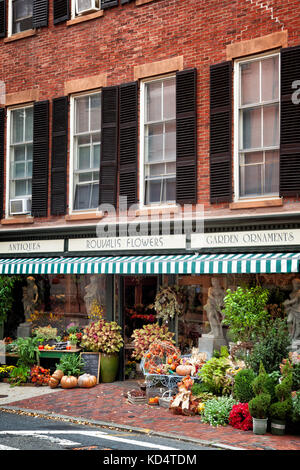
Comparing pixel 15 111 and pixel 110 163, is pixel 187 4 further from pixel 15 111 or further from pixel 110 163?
pixel 15 111

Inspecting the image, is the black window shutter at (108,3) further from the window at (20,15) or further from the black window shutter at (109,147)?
the window at (20,15)

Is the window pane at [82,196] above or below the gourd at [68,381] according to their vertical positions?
above

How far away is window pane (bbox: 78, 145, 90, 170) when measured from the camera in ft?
50.2

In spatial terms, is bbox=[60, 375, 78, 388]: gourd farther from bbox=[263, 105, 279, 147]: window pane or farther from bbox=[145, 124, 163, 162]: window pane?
bbox=[263, 105, 279, 147]: window pane

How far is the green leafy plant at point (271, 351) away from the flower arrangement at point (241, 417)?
776mm

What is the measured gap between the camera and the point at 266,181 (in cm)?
1248

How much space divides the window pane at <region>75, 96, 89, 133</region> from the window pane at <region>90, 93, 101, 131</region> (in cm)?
15

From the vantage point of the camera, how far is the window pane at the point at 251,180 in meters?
12.6

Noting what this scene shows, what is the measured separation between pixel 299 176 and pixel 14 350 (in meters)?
7.75

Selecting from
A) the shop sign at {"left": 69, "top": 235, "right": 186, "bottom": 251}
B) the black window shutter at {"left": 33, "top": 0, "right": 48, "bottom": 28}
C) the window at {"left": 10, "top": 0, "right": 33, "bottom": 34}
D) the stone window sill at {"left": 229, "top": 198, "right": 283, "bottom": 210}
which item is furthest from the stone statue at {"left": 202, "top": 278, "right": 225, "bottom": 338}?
the window at {"left": 10, "top": 0, "right": 33, "bottom": 34}

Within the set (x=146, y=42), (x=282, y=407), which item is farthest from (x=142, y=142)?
(x=282, y=407)

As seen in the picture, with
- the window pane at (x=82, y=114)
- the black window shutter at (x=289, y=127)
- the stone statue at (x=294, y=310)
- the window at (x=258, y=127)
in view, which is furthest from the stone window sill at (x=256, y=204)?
the window pane at (x=82, y=114)
